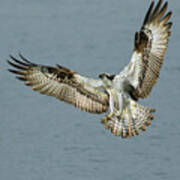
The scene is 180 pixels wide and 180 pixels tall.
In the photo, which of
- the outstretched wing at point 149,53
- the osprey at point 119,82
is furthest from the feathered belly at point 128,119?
the outstretched wing at point 149,53

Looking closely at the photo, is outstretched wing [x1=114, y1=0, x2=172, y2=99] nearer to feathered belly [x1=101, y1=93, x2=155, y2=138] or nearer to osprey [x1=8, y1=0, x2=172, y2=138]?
osprey [x1=8, y1=0, x2=172, y2=138]

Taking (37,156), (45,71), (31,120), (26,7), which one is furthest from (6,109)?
(26,7)

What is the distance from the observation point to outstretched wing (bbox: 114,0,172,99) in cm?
814

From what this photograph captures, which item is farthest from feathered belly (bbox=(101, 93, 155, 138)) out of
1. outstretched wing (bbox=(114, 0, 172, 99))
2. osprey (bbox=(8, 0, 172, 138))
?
outstretched wing (bbox=(114, 0, 172, 99))

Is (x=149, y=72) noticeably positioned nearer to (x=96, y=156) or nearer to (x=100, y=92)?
(x=100, y=92)

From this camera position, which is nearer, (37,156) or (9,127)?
(37,156)

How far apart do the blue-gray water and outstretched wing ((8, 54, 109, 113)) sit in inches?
31.4

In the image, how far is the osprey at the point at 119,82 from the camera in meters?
7.97

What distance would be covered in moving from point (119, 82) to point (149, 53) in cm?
56

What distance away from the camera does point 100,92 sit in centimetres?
825

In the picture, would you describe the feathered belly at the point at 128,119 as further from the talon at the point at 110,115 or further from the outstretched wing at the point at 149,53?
the outstretched wing at the point at 149,53

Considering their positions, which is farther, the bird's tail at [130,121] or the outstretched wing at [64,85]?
the outstretched wing at [64,85]

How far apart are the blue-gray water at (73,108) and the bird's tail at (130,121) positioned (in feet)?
2.28

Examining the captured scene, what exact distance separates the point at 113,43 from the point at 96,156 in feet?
12.8
